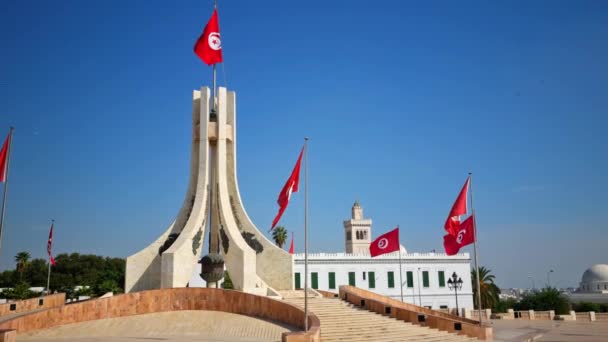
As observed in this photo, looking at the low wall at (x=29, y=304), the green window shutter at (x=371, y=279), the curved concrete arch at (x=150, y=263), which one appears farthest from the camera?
the green window shutter at (x=371, y=279)

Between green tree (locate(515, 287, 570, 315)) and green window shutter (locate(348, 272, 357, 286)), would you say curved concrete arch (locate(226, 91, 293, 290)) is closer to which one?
green window shutter (locate(348, 272, 357, 286))

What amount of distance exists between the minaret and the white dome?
5107 centimetres

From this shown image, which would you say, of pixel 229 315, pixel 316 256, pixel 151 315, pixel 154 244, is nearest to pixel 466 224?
pixel 229 315

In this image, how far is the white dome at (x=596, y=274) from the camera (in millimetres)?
93188

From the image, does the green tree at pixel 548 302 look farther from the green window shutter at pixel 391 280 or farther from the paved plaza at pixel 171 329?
the paved plaza at pixel 171 329

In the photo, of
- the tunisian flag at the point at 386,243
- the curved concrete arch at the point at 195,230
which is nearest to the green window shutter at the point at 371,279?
the tunisian flag at the point at 386,243

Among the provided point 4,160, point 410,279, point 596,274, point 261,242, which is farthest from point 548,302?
point 596,274

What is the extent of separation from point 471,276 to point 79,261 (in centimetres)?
3995

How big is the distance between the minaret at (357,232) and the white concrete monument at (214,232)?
4114 cm

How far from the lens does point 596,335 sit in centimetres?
2317

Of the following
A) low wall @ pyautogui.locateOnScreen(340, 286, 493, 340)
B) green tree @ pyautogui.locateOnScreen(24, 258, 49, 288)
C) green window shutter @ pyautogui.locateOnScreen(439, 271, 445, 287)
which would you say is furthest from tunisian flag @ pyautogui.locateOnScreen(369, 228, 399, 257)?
green tree @ pyautogui.locateOnScreen(24, 258, 49, 288)

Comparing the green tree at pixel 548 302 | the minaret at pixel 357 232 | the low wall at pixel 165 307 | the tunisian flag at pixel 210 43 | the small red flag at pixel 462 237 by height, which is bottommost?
the green tree at pixel 548 302

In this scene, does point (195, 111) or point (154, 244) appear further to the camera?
point (195, 111)

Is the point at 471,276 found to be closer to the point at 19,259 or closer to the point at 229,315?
the point at 229,315
